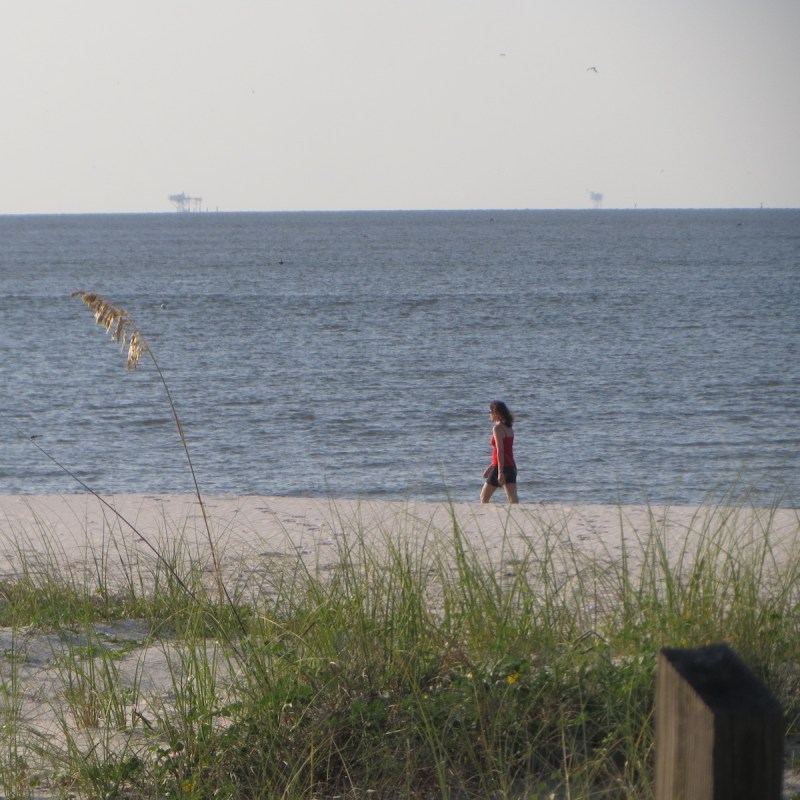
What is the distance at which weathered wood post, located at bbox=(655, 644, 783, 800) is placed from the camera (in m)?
1.59

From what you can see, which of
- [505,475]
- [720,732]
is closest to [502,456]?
[505,475]

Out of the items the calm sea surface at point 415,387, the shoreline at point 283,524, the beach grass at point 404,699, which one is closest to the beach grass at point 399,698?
the beach grass at point 404,699

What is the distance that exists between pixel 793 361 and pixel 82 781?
32006 mm

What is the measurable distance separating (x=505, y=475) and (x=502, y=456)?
9.7 inches

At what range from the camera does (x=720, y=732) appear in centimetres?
159

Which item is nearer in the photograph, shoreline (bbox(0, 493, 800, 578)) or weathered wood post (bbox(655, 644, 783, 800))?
weathered wood post (bbox(655, 644, 783, 800))

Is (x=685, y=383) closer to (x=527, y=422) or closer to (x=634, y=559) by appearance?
(x=527, y=422)

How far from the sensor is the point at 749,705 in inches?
63.0

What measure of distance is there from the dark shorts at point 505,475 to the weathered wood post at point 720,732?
10.8 metres

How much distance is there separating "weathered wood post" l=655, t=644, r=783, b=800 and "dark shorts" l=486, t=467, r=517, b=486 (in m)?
10.8

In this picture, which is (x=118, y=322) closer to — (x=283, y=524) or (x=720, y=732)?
(x=720, y=732)

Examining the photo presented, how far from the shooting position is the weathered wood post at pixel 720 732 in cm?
159

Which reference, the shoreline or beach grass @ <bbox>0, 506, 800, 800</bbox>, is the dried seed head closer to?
beach grass @ <bbox>0, 506, 800, 800</bbox>

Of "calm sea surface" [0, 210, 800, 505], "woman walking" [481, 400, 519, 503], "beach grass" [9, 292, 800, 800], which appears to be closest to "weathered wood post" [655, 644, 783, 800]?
"beach grass" [9, 292, 800, 800]
